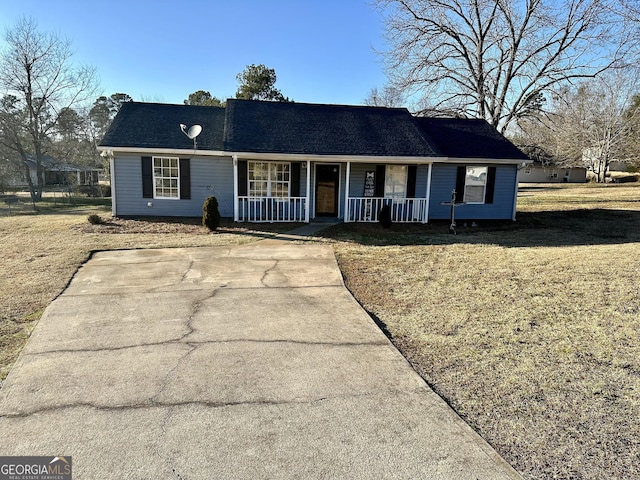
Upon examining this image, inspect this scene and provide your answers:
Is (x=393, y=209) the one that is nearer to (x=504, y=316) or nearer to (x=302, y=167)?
(x=302, y=167)

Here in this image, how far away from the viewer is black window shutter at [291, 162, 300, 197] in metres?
13.5

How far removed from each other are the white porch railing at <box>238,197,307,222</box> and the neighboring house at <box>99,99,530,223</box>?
0.12ft

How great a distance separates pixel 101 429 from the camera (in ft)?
9.31

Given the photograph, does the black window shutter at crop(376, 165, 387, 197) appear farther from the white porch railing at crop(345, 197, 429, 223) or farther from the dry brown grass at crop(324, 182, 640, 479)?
the dry brown grass at crop(324, 182, 640, 479)

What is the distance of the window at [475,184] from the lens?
1432 centimetres

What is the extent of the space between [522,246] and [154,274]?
8456mm

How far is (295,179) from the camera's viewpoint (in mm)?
13570

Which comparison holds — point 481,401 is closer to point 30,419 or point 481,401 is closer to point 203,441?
Answer: point 203,441

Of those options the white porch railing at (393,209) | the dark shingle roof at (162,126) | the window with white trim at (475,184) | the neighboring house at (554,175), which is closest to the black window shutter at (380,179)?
the white porch railing at (393,209)

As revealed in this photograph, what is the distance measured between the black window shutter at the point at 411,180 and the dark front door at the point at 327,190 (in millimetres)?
2480

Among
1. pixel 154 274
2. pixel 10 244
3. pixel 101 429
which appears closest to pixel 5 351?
pixel 101 429

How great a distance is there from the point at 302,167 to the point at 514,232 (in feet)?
23.5
